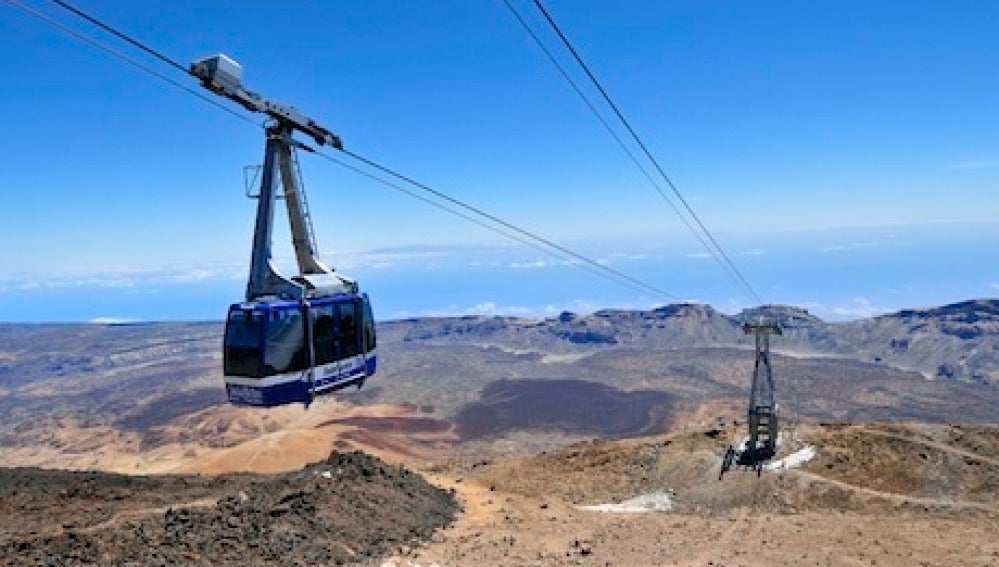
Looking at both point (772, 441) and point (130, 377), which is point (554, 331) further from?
point (772, 441)

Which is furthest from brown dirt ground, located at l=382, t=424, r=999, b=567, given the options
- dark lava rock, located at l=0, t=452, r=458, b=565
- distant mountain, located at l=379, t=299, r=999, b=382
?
distant mountain, located at l=379, t=299, r=999, b=382

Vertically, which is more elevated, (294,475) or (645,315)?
(645,315)

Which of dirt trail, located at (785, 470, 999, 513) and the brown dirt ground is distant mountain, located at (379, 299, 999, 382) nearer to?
the brown dirt ground

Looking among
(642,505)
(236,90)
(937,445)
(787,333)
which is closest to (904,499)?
(937,445)

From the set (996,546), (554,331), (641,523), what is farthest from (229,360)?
(554,331)

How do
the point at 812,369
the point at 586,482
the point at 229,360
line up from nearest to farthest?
the point at 229,360, the point at 586,482, the point at 812,369

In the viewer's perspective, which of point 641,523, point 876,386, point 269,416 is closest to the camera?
point 641,523
